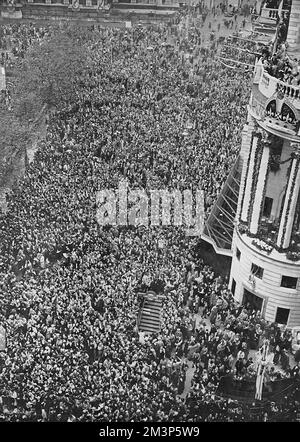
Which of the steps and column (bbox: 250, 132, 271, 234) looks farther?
the steps

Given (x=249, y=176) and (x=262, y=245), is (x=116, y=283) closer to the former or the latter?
(x=262, y=245)

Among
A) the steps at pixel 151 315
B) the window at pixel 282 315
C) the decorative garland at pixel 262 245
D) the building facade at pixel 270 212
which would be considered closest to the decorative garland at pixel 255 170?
the building facade at pixel 270 212

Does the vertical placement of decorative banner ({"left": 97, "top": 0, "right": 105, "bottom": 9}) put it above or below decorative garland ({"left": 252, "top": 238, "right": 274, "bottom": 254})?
above

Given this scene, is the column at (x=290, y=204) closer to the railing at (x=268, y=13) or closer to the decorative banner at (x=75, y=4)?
the railing at (x=268, y=13)

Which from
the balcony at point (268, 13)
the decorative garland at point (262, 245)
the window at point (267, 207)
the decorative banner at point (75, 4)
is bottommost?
the decorative garland at point (262, 245)

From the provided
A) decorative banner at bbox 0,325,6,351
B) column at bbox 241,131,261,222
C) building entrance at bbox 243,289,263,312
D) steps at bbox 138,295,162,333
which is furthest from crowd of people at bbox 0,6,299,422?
column at bbox 241,131,261,222

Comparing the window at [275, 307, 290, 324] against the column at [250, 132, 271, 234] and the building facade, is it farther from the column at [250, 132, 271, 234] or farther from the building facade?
the column at [250, 132, 271, 234]
